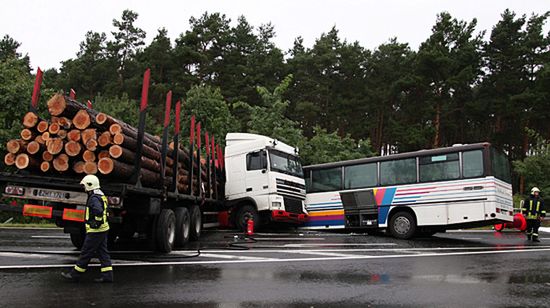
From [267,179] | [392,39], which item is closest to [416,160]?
[267,179]

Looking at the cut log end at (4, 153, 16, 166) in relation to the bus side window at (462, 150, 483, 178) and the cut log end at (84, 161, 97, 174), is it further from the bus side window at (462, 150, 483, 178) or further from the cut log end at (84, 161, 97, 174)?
the bus side window at (462, 150, 483, 178)

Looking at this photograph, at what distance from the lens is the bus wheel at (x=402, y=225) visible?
16109mm

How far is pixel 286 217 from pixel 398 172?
13.2ft

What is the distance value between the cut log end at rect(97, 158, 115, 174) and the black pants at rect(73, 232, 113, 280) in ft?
5.48

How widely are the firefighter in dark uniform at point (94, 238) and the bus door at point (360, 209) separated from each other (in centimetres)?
1166

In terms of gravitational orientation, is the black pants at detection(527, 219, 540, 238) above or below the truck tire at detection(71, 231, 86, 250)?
above

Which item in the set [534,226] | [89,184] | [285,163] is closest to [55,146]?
[89,184]

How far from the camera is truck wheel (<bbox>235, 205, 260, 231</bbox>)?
664 inches

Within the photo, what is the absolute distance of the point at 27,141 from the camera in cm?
884

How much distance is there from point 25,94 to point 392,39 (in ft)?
135

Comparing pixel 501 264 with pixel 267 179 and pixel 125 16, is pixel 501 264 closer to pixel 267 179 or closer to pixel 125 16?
pixel 267 179

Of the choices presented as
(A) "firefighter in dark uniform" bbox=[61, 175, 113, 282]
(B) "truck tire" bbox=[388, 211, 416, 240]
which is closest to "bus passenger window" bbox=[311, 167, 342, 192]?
(B) "truck tire" bbox=[388, 211, 416, 240]

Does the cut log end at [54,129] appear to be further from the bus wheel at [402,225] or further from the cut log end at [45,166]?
the bus wheel at [402,225]

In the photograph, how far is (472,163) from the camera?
1513 centimetres
